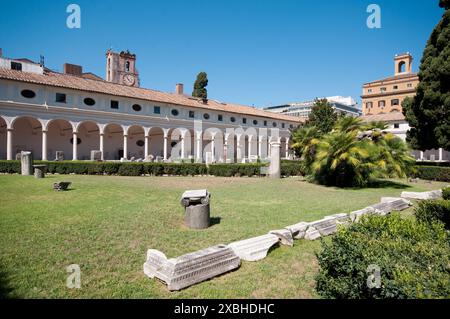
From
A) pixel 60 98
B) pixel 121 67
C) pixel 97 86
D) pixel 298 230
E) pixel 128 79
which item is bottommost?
pixel 298 230

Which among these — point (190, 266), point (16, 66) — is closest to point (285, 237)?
point (190, 266)

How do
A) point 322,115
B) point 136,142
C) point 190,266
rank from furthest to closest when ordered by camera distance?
point 136,142 < point 322,115 < point 190,266

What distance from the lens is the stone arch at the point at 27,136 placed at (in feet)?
90.4

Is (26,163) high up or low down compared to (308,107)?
down

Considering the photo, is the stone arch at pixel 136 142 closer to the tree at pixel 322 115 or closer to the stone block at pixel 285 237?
the tree at pixel 322 115

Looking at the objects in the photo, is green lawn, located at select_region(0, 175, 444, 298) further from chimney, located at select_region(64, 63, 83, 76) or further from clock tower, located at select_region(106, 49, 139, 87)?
clock tower, located at select_region(106, 49, 139, 87)

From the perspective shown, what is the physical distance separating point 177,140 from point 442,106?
101 ft

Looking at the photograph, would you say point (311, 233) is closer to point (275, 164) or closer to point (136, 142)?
point (275, 164)

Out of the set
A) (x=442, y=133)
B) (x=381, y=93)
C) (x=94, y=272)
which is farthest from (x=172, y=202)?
(x=381, y=93)

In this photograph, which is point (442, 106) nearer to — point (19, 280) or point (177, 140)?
point (19, 280)

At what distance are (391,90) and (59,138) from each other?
2349 inches

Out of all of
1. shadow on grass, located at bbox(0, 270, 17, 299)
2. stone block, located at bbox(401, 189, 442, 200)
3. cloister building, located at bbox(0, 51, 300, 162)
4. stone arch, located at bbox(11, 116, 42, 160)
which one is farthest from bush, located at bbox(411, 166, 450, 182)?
stone arch, located at bbox(11, 116, 42, 160)

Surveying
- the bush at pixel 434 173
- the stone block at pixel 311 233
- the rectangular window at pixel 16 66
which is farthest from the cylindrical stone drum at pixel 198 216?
the rectangular window at pixel 16 66

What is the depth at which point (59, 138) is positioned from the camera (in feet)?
100
